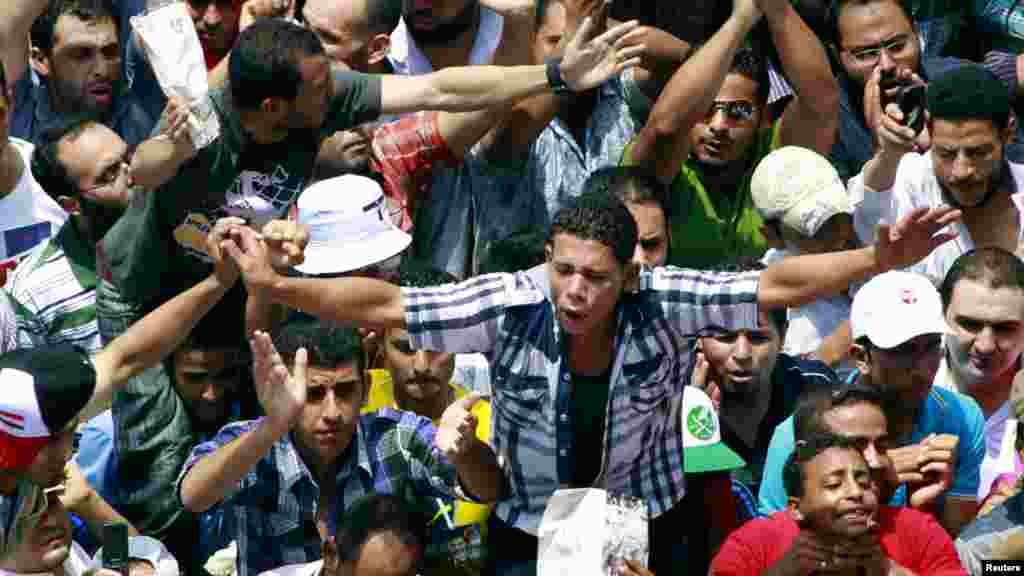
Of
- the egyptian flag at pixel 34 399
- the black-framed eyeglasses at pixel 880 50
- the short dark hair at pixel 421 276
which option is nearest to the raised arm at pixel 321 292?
the egyptian flag at pixel 34 399

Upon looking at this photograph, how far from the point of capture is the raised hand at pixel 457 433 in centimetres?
711

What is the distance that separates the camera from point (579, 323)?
7.21m

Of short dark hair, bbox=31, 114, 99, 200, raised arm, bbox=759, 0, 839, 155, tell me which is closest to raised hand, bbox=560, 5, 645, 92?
raised arm, bbox=759, 0, 839, 155

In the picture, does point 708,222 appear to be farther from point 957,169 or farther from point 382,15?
point 382,15

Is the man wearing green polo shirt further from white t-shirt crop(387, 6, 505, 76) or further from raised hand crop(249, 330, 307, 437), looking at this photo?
raised hand crop(249, 330, 307, 437)

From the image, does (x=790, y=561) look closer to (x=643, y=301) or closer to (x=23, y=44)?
(x=643, y=301)

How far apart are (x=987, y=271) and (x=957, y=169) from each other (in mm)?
574

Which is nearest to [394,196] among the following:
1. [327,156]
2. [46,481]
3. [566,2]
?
[327,156]

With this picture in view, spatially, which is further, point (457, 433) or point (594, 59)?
point (594, 59)

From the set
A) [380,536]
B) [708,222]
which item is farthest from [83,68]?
[380,536]

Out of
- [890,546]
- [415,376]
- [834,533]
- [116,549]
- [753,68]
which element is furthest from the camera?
[753,68]

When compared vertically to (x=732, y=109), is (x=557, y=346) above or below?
below

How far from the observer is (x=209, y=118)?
7879 millimetres

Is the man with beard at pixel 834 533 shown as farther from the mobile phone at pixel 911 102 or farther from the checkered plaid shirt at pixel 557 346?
the mobile phone at pixel 911 102
